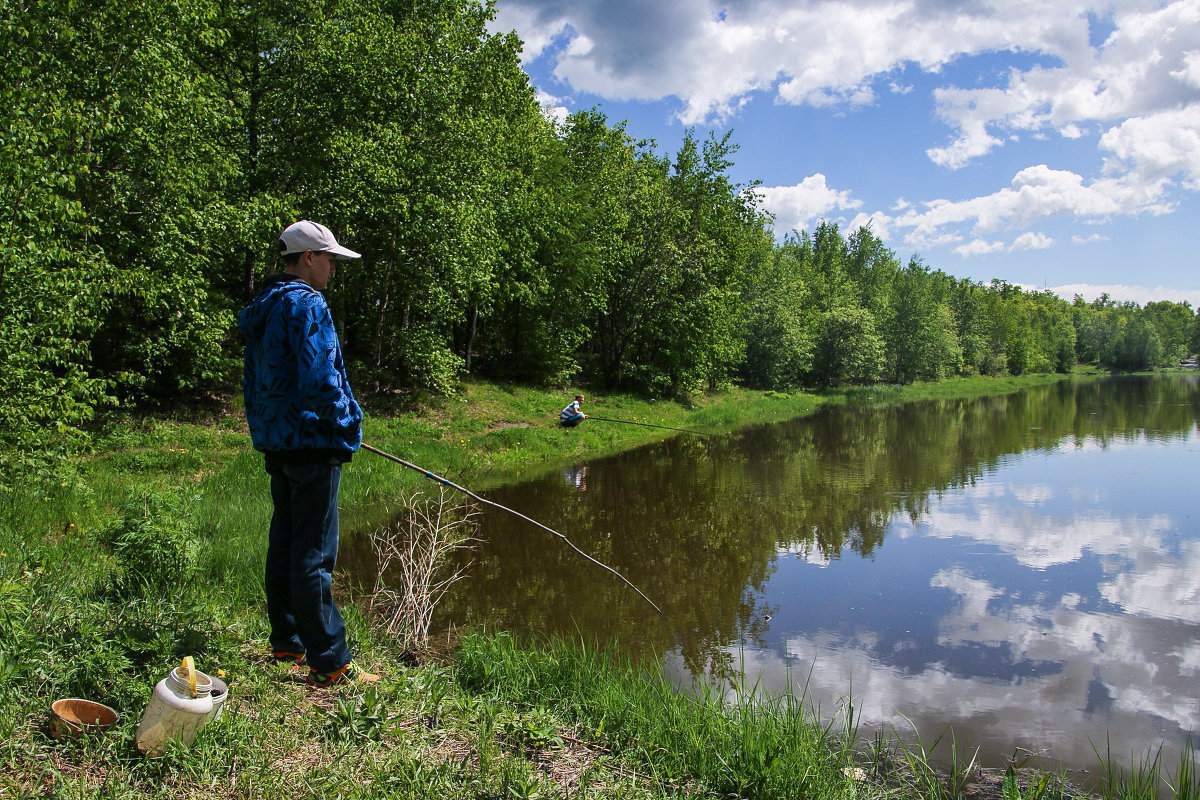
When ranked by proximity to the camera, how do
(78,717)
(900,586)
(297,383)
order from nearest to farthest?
(78,717) → (297,383) → (900,586)

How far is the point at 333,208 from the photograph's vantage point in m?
16.5

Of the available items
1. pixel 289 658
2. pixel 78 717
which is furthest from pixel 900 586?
pixel 78 717

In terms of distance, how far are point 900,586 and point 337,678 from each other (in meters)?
6.79

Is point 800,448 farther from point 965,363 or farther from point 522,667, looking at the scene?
point 965,363

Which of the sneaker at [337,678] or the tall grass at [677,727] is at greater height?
the sneaker at [337,678]

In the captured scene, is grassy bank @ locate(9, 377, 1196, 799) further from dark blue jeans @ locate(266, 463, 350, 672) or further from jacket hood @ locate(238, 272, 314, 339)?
jacket hood @ locate(238, 272, 314, 339)

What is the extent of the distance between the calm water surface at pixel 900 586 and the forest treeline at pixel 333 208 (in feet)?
19.7

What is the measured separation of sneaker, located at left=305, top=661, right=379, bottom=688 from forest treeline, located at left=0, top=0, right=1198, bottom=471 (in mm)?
6162

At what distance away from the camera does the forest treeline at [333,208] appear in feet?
28.1

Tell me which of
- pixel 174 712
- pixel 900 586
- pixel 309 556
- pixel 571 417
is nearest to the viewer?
pixel 174 712

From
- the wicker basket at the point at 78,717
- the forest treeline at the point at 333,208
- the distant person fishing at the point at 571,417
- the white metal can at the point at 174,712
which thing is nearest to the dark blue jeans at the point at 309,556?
the white metal can at the point at 174,712

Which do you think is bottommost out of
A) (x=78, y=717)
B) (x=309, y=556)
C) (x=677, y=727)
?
(x=677, y=727)

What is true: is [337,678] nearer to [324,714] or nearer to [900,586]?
[324,714]

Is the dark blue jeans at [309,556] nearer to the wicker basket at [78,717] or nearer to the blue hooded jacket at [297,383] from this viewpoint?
the blue hooded jacket at [297,383]
